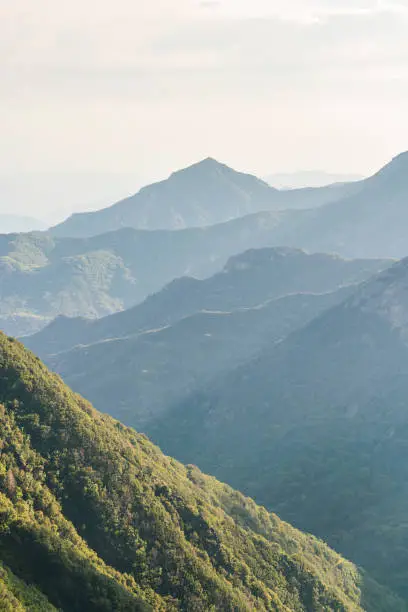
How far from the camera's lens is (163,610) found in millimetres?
99750

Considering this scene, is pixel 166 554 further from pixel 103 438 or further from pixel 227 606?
pixel 103 438

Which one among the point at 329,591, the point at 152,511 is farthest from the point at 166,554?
the point at 329,591

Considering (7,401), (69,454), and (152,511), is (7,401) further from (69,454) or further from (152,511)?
(152,511)

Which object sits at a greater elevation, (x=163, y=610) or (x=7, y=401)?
(x=7, y=401)

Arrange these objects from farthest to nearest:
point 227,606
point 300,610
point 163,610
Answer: point 300,610 < point 227,606 < point 163,610

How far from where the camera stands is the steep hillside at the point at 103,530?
3479 inches

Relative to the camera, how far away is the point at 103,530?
104438 millimetres

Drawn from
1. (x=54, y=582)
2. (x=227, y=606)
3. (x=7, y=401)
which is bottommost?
(x=54, y=582)

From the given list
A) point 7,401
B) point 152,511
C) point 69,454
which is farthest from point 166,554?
point 7,401

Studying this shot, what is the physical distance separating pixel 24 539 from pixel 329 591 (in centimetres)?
8298

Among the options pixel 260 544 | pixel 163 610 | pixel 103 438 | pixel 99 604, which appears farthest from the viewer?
pixel 260 544

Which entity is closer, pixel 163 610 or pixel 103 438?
pixel 163 610

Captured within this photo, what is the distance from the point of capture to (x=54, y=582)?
86.9 m

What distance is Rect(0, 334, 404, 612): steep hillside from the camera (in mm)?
88375
